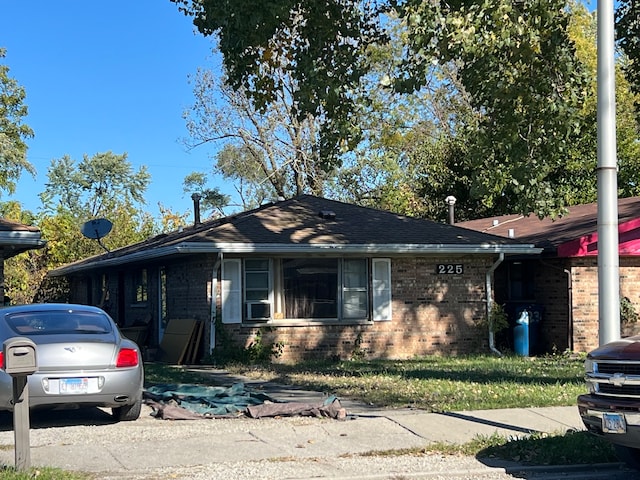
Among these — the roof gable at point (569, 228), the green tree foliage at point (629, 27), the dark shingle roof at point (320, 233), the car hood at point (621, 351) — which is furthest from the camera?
the roof gable at point (569, 228)

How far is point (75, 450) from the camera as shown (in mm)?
8633

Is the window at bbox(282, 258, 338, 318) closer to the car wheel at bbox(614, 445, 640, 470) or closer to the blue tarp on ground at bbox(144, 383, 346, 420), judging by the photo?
the blue tarp on ground at bbox(144, 383, 346, 420)

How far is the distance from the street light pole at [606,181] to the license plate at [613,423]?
5.55 ft

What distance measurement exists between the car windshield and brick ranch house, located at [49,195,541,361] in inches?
256

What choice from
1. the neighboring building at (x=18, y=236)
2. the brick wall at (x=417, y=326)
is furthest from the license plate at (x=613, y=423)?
the brick wall at (x=417, y=326)

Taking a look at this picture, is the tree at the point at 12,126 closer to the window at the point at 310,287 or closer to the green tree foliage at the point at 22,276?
the green tree foliage at the point at 22,276

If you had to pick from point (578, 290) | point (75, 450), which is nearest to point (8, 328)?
point (75, 450)

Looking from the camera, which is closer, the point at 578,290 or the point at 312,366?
the point at 312,366

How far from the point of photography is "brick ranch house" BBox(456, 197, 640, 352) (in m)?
19.3

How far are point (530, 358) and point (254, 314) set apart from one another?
20.5 feet

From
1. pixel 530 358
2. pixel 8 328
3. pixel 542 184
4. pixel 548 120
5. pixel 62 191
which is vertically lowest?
pixel 530 358

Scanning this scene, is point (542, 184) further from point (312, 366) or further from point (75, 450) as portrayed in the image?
point (75, 450)

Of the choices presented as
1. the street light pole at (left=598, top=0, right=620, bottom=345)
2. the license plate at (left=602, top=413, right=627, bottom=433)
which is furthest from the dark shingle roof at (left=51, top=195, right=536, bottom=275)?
the license plate at (left=602, top=413, right=627, bottom=433)

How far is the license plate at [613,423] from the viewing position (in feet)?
23.6
